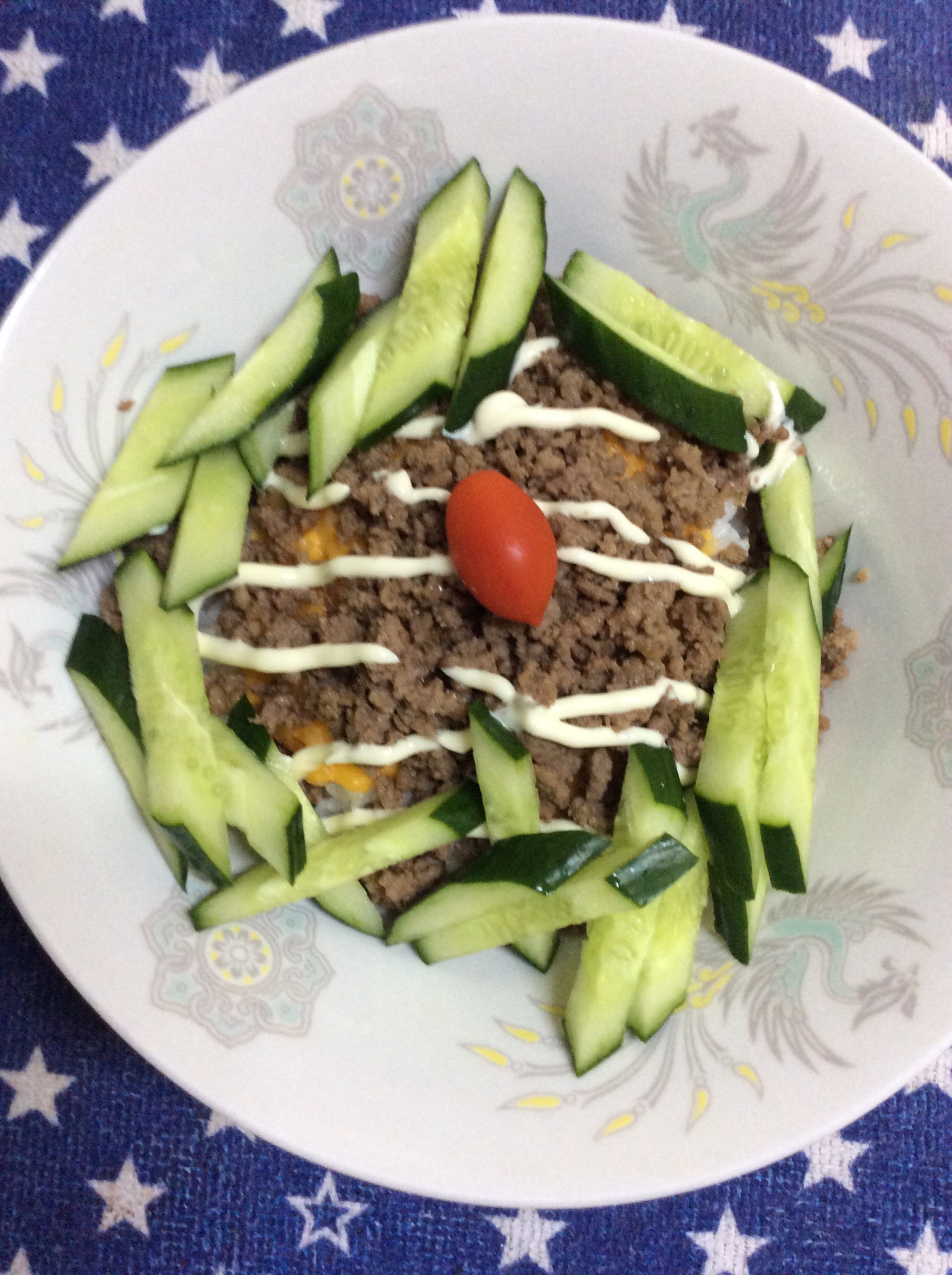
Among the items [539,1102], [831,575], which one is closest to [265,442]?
[831,575]

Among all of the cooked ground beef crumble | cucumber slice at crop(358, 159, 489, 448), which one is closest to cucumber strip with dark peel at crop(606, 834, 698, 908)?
the cooked ground beef crumble

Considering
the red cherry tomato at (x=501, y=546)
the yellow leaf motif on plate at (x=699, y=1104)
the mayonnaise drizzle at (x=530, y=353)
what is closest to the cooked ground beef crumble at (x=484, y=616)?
the mayonnaise drizzle at (x=530, y=353)

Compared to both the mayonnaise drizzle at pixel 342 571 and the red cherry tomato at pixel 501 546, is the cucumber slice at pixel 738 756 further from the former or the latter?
the mayonnaise drizzle at pixel 342 571

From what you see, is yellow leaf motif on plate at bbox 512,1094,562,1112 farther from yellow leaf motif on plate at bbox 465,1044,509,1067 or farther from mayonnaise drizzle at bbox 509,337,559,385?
mayonnaise drizzle at bbox 509,337,559,385

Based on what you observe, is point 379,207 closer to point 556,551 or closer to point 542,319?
point 542,319

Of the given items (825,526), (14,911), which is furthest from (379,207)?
(14,911)

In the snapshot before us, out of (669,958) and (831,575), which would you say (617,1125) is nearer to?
(669,958)

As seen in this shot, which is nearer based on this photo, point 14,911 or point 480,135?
point 480,135
